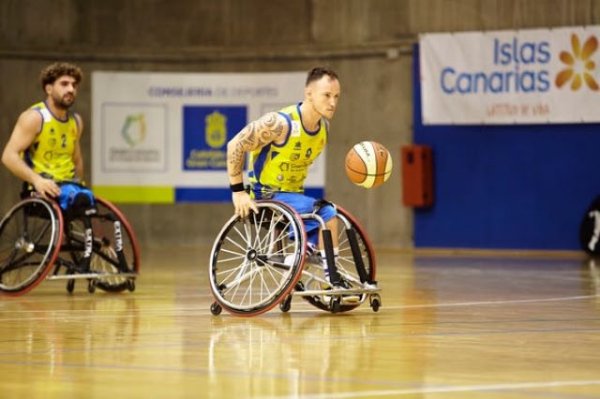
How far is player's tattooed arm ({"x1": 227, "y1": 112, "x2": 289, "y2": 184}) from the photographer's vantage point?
7.53 metres

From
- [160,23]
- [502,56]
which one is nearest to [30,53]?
[160,23]

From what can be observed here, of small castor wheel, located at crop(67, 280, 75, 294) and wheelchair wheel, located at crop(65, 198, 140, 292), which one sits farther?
small castor wheel, located at crop(67, 280, 75, 294)

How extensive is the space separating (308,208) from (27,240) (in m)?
2.44

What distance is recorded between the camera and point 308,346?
5.99m

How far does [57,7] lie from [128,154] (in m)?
2.04

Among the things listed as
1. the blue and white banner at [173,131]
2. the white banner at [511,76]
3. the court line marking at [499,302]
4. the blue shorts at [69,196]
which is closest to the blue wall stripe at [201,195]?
the blue and white banner at [173,131]

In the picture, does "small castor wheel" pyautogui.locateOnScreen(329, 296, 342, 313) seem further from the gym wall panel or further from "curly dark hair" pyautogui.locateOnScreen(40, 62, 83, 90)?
the gym wall panel

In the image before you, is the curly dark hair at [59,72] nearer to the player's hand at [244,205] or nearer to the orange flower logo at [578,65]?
the player's hand at [244,205]

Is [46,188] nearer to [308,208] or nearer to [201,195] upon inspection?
[308,208]

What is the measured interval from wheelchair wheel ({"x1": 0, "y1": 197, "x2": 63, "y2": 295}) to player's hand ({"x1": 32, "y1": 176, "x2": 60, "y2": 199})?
0.08m

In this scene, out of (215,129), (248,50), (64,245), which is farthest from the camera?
(248,50)

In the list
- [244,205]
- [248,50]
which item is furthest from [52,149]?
[248,50]

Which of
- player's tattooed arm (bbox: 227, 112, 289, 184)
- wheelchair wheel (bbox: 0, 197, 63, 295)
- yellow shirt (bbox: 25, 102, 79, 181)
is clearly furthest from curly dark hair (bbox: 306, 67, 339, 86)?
yellow shirt (bbox: 25, 102, 79, 181)

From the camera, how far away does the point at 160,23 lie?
650 inches
